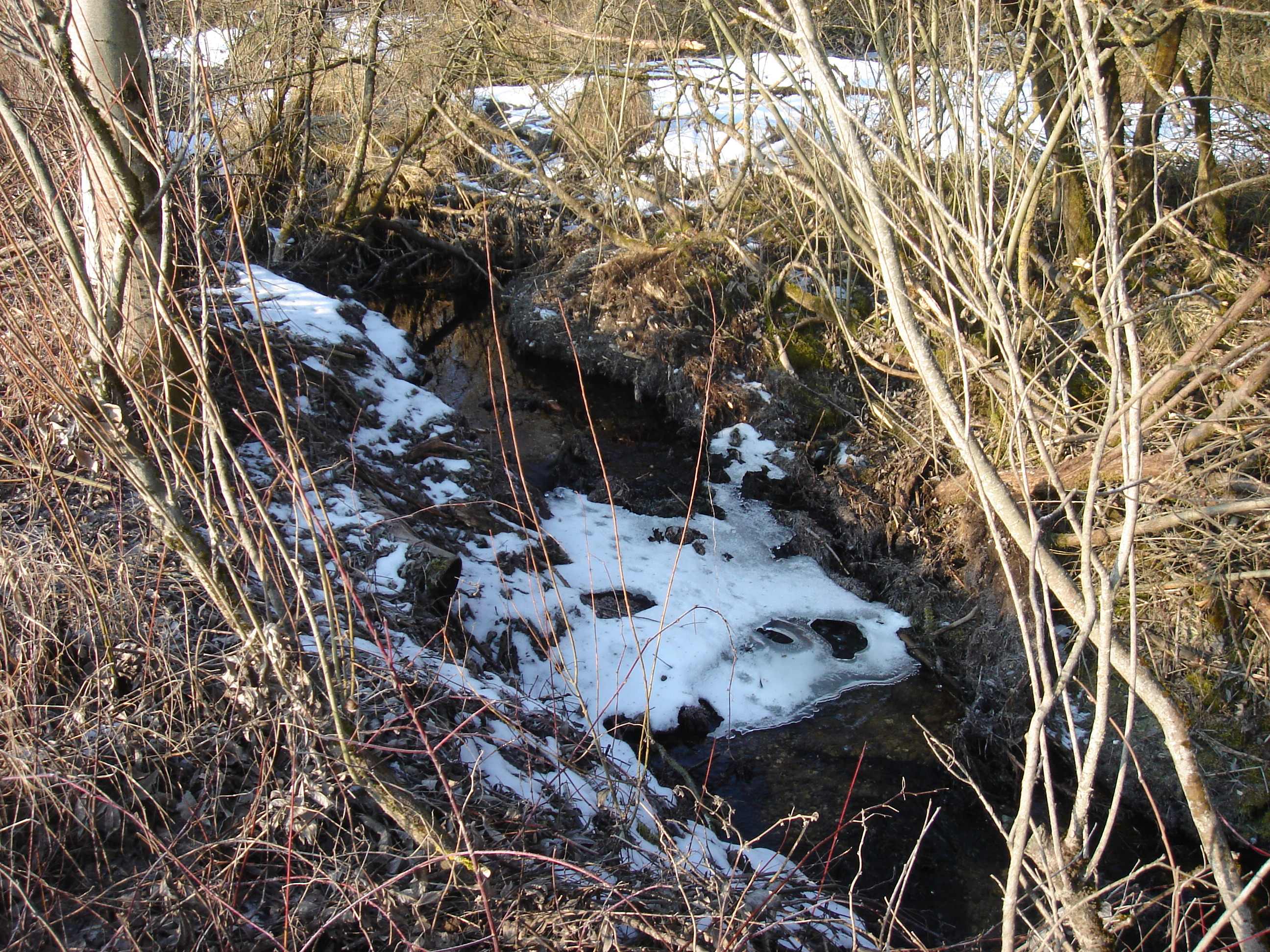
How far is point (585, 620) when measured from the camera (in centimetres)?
488

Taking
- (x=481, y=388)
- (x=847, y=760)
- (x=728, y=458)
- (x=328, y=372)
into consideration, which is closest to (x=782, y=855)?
(x=847, y=760)

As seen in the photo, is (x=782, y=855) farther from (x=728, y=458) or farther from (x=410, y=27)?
(x=410, y=27)

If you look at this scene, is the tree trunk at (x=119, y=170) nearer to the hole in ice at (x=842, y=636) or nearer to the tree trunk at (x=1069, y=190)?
the hole in ice at (x=842, y=636)

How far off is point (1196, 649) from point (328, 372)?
5548mm

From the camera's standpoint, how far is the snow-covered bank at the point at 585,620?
2879 millimetres

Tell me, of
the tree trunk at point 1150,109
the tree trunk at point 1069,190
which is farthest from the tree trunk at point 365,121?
the tree trunk at point 1150,109

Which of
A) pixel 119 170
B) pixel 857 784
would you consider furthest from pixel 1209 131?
pixel 119 170

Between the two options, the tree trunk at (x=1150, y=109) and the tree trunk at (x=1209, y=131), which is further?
the tree trunk at (x=1209, y=131)

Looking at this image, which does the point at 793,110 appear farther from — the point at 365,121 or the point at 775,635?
the point at 365,121

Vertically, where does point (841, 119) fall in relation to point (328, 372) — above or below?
above

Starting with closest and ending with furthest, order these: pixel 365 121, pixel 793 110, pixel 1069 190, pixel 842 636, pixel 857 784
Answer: pixel 793 110
pixel 857 784
pixel 1069 190
pixel 842 636
pixel 365 121

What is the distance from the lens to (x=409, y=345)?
769 cm

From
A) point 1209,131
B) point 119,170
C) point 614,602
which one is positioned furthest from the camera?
point 614,602

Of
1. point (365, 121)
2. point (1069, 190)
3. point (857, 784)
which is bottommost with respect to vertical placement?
point (857, 784)
